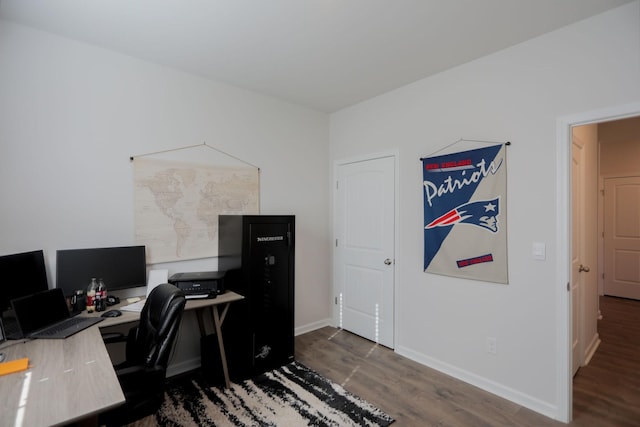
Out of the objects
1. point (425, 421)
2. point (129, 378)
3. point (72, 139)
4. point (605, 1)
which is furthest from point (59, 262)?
point (605, 1)

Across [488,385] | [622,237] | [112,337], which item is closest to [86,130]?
[112,337]

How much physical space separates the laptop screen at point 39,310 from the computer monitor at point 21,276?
4.5 inches

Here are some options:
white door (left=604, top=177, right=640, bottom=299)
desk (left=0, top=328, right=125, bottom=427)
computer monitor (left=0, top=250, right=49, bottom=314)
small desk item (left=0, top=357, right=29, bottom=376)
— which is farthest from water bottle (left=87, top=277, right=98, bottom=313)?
white door (left=604, top=177, right=640, bottom=299)

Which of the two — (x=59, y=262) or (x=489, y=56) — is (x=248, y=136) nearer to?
(x=59, y=262)

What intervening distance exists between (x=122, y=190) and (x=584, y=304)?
428 centimetres

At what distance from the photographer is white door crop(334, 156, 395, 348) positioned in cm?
333

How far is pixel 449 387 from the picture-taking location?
2559 mm

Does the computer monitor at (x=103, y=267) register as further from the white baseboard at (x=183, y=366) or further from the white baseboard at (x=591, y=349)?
the white baseboard at (x=591, y=349)

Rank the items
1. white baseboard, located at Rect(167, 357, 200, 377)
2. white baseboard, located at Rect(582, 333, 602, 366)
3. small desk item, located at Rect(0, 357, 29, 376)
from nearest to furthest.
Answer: small desk item, located at Rect(0, 357, 29, 376) < white baseboard, located at Rect(167, 357, 200, 377) < white baseboard, located at Rect(582, 333, 602, 366)

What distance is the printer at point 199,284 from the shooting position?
250 centimetres

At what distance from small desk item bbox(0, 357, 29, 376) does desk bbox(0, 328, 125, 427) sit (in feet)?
0.07

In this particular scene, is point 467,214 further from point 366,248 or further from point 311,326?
point 311,326

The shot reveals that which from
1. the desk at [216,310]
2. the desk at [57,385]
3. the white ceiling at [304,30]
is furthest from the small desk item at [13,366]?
the white ceiling at [304,30]

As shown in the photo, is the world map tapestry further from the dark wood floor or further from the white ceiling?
the dark wood floor
